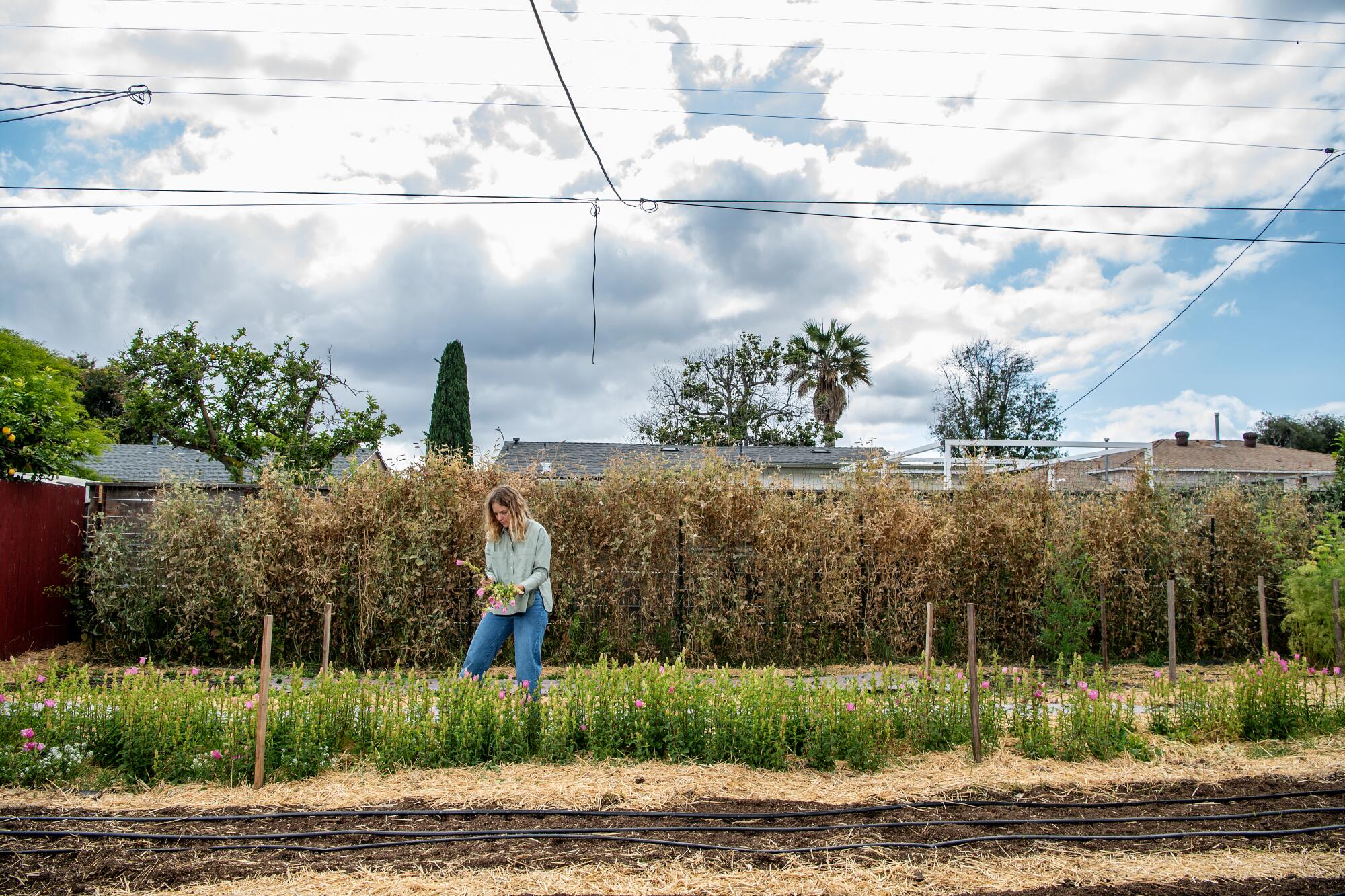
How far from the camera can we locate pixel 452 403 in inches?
871

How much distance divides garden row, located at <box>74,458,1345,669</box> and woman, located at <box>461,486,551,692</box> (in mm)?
2643

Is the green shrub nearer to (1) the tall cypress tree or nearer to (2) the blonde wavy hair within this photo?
(2) the blonde wavy hair

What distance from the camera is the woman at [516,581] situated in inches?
209

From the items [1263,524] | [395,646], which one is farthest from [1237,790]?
[395,646]

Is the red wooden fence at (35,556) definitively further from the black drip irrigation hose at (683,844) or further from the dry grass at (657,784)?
the black drip irrigation hose at (683,844)

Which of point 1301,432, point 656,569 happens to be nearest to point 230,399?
point 656,569

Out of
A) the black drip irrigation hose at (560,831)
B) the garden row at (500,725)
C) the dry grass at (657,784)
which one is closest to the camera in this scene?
the black drip irrigation hose at (560,831)

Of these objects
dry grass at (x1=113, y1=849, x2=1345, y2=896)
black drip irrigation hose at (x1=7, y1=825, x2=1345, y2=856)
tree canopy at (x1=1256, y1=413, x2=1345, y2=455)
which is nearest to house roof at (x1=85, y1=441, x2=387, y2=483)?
black drip irrigation hose at (x1=7, y1=825, x2=1345, y2=856)

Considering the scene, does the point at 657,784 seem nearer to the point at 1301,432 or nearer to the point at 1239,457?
the point at 1239,457

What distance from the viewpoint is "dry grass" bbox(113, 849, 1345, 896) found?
123 inches

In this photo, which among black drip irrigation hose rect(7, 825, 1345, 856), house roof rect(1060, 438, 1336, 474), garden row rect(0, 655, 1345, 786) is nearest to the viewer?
black drip irrigation hose rect(7, 825, 1345, 856)

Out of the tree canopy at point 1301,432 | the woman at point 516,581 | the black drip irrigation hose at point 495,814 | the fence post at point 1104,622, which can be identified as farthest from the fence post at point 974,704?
the tree canopy at point 1301,432

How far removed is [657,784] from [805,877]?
116cm

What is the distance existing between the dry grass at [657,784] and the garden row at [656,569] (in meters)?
3.57
